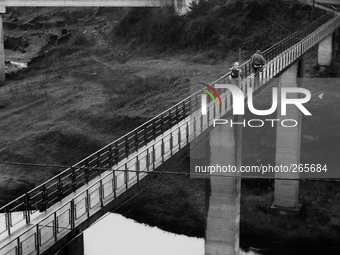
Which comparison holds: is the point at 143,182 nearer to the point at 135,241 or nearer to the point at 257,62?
the point at 257,62

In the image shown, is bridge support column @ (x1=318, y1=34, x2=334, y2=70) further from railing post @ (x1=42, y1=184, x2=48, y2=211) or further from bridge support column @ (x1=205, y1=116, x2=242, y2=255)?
railing post @ (x1=42, y1=184, x2=48, y2=211)

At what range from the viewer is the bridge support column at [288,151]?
31891 millimetres

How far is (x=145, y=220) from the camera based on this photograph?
34031 mm

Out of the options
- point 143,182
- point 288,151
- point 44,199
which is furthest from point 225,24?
point 44,199

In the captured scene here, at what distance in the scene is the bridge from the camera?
1512cm

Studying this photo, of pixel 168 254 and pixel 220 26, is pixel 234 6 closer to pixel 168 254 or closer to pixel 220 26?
pixel 220 26

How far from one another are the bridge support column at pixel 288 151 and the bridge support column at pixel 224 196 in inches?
344

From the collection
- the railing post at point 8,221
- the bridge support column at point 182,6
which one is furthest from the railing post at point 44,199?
the bridge support column at point 182,6

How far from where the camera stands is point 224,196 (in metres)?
24.4

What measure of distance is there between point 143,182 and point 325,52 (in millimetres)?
29742

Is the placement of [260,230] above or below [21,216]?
below

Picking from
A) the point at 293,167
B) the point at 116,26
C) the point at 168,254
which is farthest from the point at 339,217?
the point at 116,26

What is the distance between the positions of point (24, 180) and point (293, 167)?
16.4 meters

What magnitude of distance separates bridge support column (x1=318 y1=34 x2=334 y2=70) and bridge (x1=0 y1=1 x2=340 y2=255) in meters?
8.45
